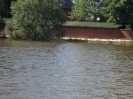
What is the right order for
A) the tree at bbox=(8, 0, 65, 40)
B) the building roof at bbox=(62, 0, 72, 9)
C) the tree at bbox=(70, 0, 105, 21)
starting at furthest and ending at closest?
1. the building roof at bbox=(62, 0, 72, 9)
2. the tree at bbox=(70, 0, 105, 21)
3. the tree at bbox=(8, 0, 65, 40)

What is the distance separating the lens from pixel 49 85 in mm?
15578

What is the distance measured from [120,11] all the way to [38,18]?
1360 centimetres

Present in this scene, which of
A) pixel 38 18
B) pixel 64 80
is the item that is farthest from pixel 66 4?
pixel 64 80

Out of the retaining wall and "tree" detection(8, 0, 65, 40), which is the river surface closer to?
"tree" detection(8, 0, 65, 40)

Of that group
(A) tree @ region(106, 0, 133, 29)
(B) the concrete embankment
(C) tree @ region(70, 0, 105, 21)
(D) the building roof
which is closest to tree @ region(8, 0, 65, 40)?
(B) the concrete embankment

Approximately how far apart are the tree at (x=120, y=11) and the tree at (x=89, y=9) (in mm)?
3436

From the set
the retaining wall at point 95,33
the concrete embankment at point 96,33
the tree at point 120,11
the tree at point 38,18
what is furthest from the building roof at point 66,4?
the tree at point 38,18

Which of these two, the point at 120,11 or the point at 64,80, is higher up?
the point at 120,11

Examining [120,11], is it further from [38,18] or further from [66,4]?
[66,4]

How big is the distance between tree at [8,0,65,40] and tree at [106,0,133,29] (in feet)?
29.8

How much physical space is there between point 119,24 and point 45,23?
13319mm

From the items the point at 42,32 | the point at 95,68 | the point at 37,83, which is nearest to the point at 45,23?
the point at 42,32

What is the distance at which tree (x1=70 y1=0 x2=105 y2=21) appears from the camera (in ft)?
201

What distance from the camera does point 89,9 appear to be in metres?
61.4
